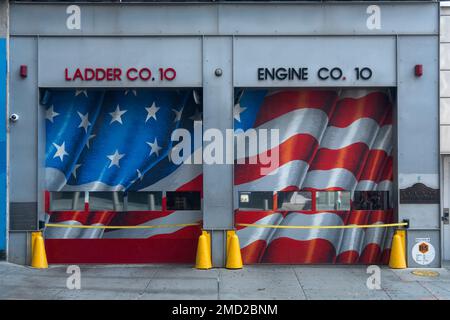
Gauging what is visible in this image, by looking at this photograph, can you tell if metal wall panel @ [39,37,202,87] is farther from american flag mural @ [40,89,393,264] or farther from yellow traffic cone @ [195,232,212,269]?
yellow traffic cone @ [195,232,212,269]

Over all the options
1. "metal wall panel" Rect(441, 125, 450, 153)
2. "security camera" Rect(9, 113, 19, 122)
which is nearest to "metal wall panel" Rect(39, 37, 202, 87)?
"security camera" Rect(9, 113, 19, 122)

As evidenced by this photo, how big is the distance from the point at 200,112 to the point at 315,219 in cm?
348

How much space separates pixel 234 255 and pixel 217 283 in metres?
1.26

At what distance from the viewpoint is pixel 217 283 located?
1067cm

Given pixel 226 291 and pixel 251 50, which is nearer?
pixel 226 291

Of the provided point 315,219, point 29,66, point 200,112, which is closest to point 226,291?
point 315,219

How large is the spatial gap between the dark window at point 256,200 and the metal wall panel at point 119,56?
2.71 meters

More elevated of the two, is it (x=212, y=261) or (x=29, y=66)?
(x=29, y=66)

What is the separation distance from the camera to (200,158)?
1250 cm

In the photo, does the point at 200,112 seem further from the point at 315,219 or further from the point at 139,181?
the point at 315,219

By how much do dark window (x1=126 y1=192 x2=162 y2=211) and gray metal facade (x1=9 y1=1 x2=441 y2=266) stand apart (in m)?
1.96

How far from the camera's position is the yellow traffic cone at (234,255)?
38.8 ft

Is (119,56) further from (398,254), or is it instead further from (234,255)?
(398,254)

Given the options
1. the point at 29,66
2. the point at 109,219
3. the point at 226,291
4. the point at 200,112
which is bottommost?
the point at 226,291
